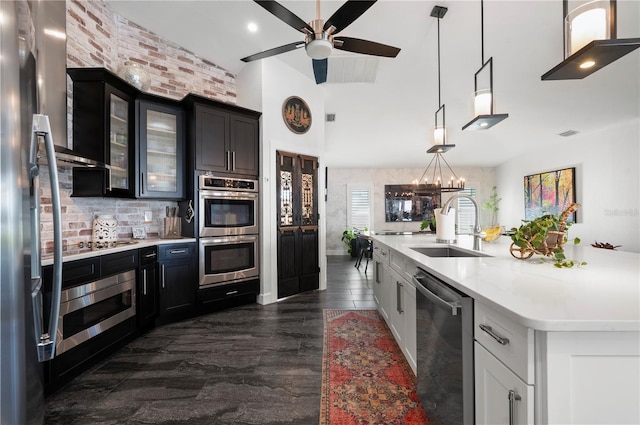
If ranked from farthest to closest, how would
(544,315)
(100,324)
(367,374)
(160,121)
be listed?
(160,121), (100,324), (367,374), (544,315)

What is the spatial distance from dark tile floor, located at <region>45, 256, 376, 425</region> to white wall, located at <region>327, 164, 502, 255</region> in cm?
561

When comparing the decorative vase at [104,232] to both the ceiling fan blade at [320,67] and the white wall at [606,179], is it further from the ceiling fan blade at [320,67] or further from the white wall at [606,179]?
the white wall at [606,179]

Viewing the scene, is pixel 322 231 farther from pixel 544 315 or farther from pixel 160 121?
pixel 544 315

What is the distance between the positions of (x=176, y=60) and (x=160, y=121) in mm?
1080

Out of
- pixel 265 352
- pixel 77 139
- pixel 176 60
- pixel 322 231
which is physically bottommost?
pixel 265 352

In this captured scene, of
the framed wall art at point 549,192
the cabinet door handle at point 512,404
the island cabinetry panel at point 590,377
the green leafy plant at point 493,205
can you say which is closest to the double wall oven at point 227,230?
the cabinet door handle at point 512,404

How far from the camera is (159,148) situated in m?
3.21

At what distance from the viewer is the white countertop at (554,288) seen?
30.3 inches

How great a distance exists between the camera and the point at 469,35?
3.27m

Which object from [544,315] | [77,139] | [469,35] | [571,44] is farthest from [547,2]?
[77,139]

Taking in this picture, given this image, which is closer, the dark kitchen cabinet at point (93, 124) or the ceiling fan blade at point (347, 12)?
the ceiling fan blade at point (347, 12)

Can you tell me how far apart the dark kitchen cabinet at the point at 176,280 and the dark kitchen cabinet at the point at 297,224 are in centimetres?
114

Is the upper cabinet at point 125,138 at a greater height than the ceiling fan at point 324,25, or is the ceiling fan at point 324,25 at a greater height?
the ceiling fan at point 324,25

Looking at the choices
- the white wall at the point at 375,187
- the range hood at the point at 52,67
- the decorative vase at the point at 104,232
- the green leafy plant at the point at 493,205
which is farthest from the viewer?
the green leafy plant at the point at 493,205
